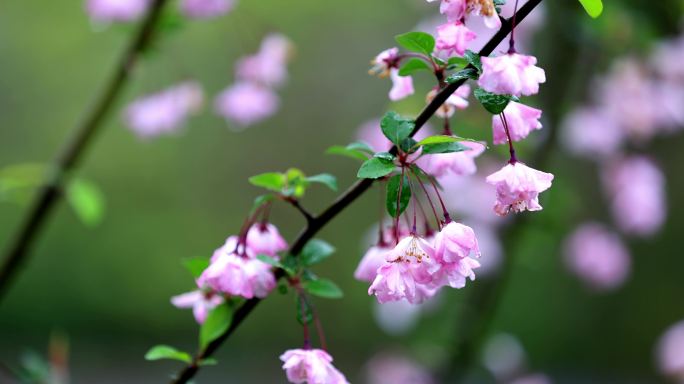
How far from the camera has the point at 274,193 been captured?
0.56 metres

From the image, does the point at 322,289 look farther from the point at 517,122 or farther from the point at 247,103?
the point at 247,103

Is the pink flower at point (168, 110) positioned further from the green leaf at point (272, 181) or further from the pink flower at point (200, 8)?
the green leaf at point (272, 181)

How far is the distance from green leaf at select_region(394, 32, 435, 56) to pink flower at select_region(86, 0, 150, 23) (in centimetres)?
90

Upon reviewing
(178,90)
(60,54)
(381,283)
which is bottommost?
(381,283)

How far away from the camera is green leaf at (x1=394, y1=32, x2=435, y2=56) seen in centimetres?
51

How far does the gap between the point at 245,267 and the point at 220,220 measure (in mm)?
2812

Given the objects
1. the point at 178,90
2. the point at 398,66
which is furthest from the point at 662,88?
the point at 398,66

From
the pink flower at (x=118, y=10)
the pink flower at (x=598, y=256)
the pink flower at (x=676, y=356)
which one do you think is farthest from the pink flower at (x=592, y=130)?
the pink flower at (x=118, y=10)

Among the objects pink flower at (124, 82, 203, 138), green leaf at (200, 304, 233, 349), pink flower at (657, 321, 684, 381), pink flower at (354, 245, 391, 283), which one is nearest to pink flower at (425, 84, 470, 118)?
pink flower at (354, 245, 391, 283)

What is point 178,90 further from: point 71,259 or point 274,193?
point 71,259

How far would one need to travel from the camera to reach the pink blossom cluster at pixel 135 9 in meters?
1.22

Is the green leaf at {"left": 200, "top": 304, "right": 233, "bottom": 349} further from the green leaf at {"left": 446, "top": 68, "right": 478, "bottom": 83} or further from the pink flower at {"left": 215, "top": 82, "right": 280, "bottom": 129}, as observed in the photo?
the pink flower at {"left": 215, "top": 82, "right": 280, "bottom": 129}

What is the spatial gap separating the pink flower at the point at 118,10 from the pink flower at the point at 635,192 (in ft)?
3.77

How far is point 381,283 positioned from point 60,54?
311cm
